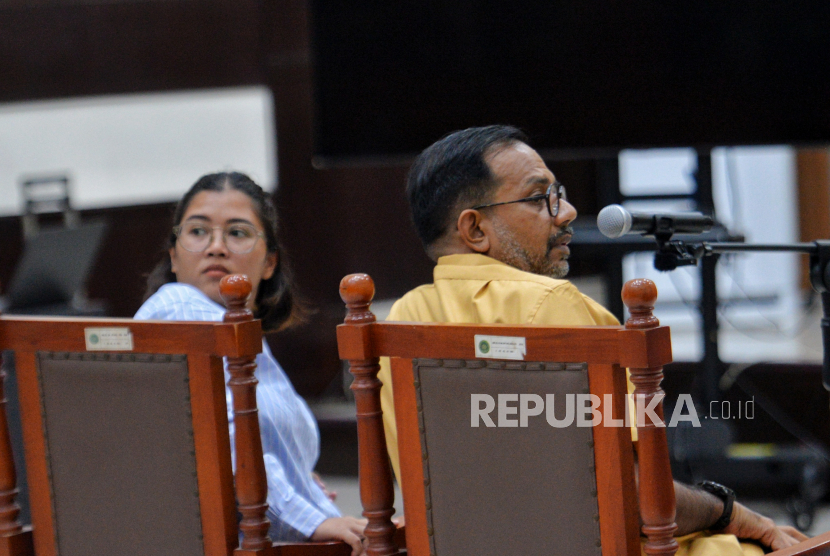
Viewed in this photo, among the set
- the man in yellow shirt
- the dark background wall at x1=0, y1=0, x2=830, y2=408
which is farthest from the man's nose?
the dark background wall at x1=0, y1=0, x2=830, y2=408

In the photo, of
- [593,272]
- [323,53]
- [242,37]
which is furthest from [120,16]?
[593,272]

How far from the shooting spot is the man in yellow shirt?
163cm

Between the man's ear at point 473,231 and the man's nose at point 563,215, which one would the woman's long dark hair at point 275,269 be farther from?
the man's nose at point 563,215

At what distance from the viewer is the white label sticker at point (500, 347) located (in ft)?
4.53

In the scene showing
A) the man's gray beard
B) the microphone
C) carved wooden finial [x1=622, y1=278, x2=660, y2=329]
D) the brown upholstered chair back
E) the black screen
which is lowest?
the brown upholstered chair back

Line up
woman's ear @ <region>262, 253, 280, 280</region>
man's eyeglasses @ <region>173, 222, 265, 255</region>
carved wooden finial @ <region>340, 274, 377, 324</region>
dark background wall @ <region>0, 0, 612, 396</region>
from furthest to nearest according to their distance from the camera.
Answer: dark background wall @ <region>0, 0, 612, 396</region>, woman's ear @ <region>262, 253, 280, 280</region>, man's eyeglasses @ <region>173, 222, 265, 255</region>, carved wooden finial @ <region>340, 274, 377, 324</region>

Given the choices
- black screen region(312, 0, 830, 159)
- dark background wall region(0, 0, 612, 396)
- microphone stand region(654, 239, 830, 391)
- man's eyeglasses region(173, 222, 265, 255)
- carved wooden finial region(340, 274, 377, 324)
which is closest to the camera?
carved wooden finial region(340, 274, 377, 324)

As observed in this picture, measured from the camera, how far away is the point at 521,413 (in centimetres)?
138

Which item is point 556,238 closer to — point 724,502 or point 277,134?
point 724,502

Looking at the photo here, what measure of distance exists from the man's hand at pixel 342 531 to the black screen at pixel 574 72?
2231mm

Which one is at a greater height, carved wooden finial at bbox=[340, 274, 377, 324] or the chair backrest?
carved wooden finial at bbox=[340, 274, 377, 324]

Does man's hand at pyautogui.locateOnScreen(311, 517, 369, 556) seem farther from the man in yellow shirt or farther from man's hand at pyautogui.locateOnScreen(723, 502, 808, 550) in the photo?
man's hand at pyautogui.locateOnScreen(723, 502, 808, 550)

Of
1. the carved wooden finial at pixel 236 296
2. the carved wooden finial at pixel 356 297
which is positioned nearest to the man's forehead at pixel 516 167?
the carved wooden finial at pixel 356 297

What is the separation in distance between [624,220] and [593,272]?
3.76 m
